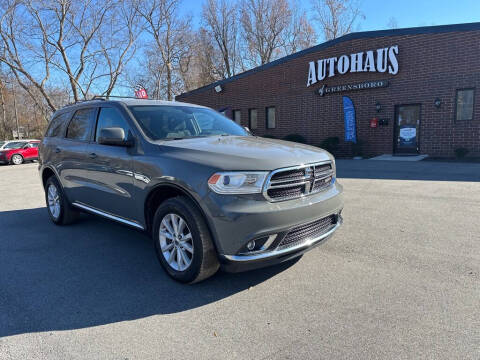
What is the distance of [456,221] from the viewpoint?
520 cm

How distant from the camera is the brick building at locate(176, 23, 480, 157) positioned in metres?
13.1

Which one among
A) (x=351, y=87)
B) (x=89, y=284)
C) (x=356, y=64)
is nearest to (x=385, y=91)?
(x=351, y=87)

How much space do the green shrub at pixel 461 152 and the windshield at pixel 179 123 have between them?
37.6 feet

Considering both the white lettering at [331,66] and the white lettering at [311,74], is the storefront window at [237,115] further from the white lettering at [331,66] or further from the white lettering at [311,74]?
the white lettering at [331,66]

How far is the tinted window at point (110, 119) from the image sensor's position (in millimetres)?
4053

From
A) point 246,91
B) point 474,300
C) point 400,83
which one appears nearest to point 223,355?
point 474,300

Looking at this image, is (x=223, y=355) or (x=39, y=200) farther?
(x=39, y=200)

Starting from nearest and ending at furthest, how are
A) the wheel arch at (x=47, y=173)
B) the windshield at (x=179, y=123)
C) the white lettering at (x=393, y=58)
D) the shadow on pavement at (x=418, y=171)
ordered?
the windshield at (x=179, y=123) → the wheel arch at (x=47, y=173) → the shadow on pavement at (x=418, y=171) → the white lettering at (x=393, y=58)

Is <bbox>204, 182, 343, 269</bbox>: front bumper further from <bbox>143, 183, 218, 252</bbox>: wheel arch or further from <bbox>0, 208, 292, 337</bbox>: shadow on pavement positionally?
<bbox>0, 208, 292, 337</bbox>: shadow on pavement

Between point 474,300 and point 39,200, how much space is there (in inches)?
335

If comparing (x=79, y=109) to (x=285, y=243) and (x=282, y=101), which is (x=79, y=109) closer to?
(x=285, y=243)

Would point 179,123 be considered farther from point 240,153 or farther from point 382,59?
point 382,59

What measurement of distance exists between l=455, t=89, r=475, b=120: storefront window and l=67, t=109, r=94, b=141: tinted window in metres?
13.5

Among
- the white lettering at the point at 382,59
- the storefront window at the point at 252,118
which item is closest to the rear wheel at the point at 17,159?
the storefront window at the point at 252,118
